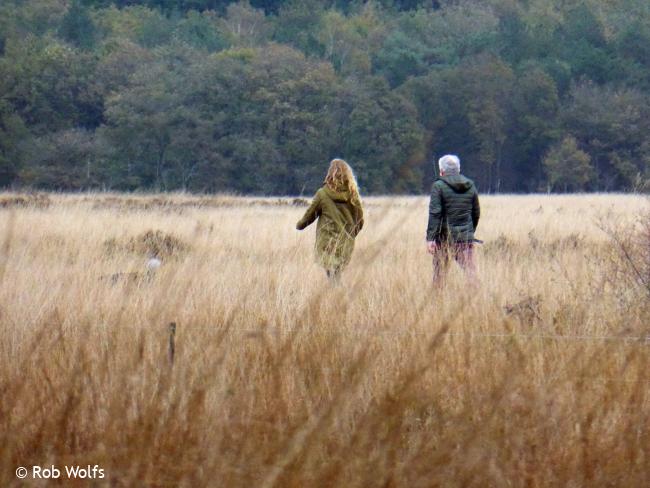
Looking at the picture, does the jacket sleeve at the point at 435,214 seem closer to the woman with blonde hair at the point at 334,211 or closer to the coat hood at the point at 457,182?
the coat hood at the point at 457,182

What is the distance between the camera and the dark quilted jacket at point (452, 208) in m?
9.89

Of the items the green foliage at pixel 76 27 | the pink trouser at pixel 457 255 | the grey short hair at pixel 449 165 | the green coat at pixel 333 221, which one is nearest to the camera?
the pink trouser at pixel 457 255

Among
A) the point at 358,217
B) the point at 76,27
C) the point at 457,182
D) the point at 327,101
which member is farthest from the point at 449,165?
the point at 76,27

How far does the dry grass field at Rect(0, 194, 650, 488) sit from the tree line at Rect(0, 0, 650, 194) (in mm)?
39768

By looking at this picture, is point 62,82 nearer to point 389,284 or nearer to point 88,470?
point 389,284

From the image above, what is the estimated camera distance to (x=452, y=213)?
995 cm

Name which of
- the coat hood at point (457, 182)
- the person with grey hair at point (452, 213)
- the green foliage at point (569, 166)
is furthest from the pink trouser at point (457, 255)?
the green foliage at point (569, 166)

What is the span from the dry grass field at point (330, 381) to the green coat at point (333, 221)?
877mm

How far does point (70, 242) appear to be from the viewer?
50.7ft

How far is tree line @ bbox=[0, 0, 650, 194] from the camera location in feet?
174

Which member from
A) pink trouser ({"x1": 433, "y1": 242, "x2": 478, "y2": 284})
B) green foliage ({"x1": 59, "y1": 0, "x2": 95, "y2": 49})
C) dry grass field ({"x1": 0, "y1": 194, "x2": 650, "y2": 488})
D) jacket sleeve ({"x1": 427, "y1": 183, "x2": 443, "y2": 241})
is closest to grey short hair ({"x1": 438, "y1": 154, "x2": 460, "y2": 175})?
jacket sleeve ({"x1": 427, "y1": 183, "x2": 443, "y2": 241})

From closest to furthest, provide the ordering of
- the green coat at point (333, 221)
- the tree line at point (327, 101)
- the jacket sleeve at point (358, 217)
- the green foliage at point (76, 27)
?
the green coat at point (333, 221) < the jacket sleeve at point (358, 217) < the tree line at point (327, 101) < the green foliage at point (76, 27)

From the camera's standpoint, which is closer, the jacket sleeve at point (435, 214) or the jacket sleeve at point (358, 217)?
the jacket sleeve at point (435, 214)

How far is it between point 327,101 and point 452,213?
46345 millimetres
